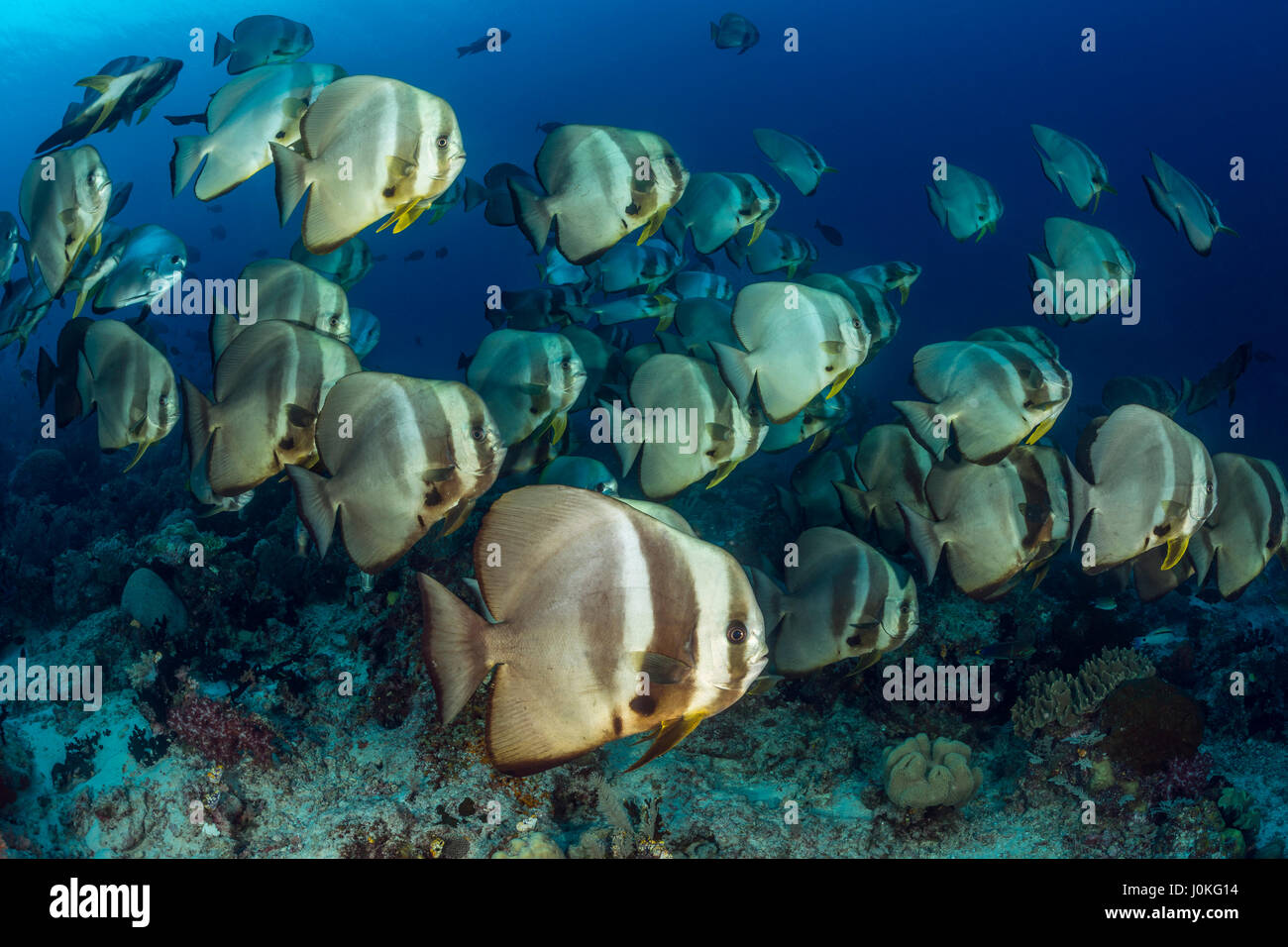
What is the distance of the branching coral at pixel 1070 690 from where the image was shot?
451 cm

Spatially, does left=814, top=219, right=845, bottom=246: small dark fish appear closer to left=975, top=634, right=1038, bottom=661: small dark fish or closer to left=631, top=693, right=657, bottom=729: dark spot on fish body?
left=975, top=634, right=1038, bottom=661: small dark fish

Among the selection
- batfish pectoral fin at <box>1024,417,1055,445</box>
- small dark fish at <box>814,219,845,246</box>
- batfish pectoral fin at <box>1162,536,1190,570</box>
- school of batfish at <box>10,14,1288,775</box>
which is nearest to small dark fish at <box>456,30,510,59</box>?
school of batfish at <box>10,14,1288,775</box>

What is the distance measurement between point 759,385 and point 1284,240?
230 feet

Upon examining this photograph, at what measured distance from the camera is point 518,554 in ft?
6.21

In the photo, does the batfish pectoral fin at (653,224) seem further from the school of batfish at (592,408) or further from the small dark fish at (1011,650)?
the small dark fish at (1011,650)

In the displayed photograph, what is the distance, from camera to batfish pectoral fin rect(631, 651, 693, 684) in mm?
1722

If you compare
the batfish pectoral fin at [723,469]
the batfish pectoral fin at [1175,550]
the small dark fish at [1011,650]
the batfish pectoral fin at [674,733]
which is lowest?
the small dark fish at [1011,650]

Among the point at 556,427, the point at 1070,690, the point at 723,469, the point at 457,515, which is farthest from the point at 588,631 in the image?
the point at 1070,690

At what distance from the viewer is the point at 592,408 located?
16.0 feet

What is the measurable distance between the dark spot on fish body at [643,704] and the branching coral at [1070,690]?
12.6 ft

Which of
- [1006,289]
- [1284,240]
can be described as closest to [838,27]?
[1006,289]

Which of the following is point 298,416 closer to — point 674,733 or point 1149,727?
point 674,733

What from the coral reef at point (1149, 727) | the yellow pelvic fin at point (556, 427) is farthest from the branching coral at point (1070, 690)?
the yellow pelvic fin at point (556, 427)

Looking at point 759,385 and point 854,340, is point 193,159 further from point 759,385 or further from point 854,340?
point 854,340
